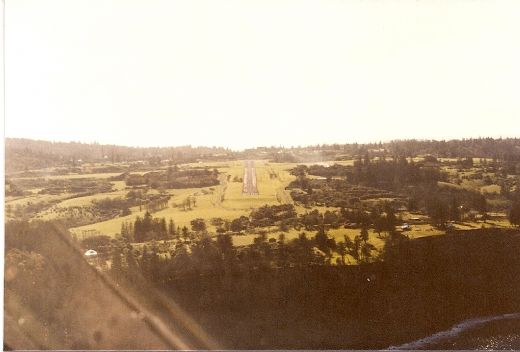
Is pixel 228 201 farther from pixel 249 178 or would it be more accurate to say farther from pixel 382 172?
pixel 382 172

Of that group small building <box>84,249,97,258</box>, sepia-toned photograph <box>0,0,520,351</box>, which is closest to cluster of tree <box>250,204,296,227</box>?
sepia-toned photograph <box>0,0,520,351</box>

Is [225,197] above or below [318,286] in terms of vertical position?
above

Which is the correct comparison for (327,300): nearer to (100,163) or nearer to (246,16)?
(100,163)

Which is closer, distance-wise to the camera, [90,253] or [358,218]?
[90,253]

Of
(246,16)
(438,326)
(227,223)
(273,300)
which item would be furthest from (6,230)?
(438,326)

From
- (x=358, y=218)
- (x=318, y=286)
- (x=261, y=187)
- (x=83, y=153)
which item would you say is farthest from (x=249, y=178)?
(x=83, y=153)

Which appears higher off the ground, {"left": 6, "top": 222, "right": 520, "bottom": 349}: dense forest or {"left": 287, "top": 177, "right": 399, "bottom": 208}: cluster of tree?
{"left": 287, "top": 177, "right": 399, "bottom": 208}: cluster of tree

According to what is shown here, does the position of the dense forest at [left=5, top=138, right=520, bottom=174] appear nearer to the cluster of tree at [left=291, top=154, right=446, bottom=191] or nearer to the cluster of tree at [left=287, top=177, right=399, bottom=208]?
the cluster of tree at [left=291, top=154, right=446, bottom=191]
